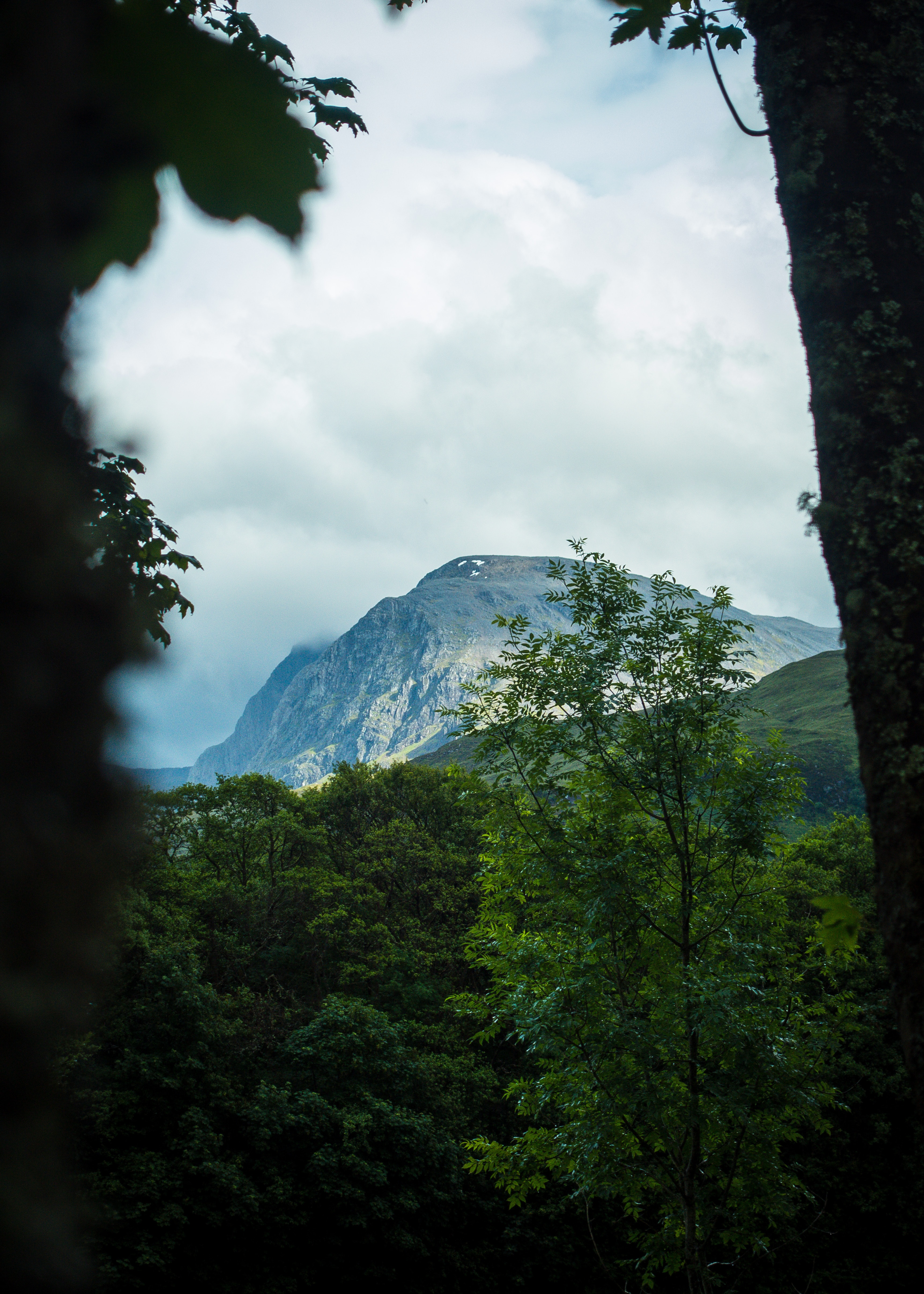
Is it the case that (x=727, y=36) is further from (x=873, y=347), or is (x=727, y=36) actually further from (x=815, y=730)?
(x=815, y=730)

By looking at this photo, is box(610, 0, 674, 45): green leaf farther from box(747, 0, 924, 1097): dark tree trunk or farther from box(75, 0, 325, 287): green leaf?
box(75, 0, 325, 287): green leaf

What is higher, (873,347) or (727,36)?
(727,36)

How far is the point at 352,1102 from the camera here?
1684 cm

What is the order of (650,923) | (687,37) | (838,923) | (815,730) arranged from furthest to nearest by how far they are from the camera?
(815,730) → (650,923) → (687,37) → (838,923)

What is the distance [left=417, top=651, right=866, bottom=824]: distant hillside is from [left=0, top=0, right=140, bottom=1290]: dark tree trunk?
2032 inches

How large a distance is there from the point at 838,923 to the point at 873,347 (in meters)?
1.74

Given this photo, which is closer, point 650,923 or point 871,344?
point 871,344

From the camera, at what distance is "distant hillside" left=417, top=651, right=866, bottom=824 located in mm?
80750

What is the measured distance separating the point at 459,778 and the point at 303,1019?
42.4 ft

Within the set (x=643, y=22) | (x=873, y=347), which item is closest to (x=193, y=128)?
(x=873, y=347)

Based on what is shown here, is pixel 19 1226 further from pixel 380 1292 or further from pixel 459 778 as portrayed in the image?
pixel 380 1292

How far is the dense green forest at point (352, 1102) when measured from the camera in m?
14.4

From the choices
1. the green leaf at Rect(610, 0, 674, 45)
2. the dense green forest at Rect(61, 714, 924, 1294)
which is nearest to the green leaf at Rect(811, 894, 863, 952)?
the green leaf at Rect(610, 0, 674, 45)

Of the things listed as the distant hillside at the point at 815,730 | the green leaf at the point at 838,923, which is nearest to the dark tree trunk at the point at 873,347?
the green leaf at the point at 838,923
